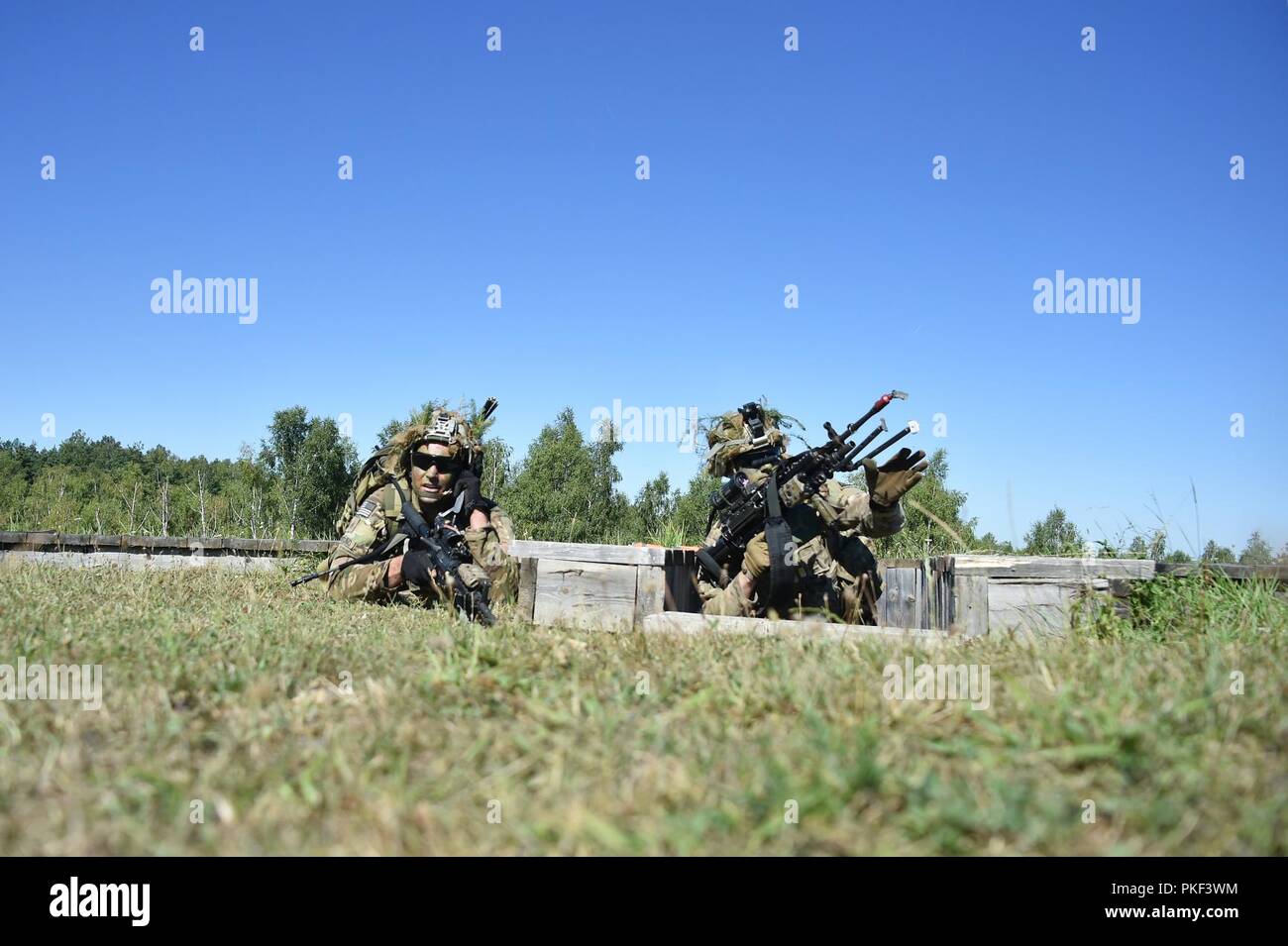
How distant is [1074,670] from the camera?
2.82 metres

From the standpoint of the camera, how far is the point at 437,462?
7809 millimetres

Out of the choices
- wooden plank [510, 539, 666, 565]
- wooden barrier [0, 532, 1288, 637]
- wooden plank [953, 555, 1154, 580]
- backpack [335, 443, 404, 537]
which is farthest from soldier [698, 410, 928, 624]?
backpack [335, 443, 404, 537]

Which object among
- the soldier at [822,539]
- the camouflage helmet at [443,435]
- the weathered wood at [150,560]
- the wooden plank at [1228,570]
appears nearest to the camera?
the wooden plank at [1228,570]

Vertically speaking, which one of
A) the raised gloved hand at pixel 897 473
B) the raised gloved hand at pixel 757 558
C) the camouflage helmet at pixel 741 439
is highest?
the camouflage helmet at pixel 741 439

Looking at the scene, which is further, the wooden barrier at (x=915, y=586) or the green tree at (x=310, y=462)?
the green tree at (x=310, y=462)

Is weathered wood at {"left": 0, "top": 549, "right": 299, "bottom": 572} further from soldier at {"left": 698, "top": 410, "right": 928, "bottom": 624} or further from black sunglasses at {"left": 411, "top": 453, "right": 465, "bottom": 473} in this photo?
soldier at {"left": 698, "top": 410, "right": 928, "bottom": 624}

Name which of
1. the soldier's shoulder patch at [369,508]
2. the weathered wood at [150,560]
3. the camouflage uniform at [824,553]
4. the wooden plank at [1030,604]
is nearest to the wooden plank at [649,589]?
the camouflage uniform at [824,553]

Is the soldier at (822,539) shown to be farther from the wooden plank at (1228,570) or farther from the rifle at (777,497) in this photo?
the wooden plank at (1228,570)

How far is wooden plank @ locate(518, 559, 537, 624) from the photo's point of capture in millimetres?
5602

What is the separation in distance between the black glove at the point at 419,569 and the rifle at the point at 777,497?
87.7 inches

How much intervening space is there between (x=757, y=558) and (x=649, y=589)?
1433 millimetres

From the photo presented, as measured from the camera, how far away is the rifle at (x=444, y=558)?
623 cm
